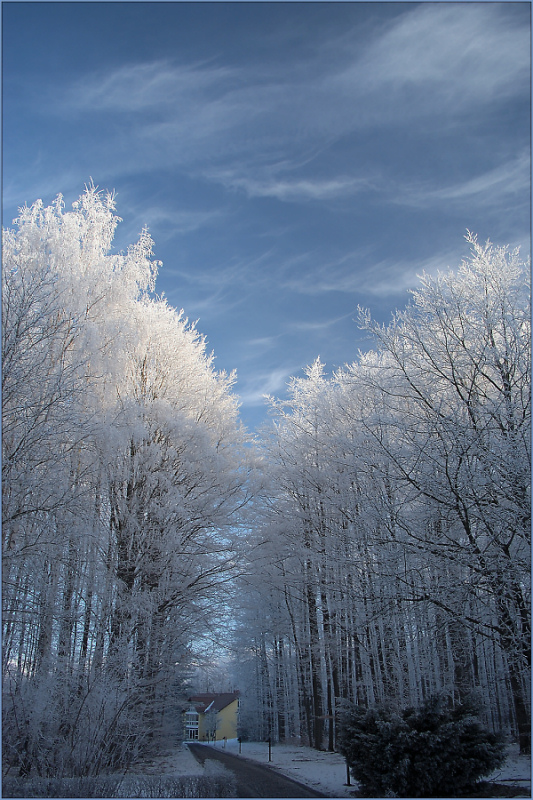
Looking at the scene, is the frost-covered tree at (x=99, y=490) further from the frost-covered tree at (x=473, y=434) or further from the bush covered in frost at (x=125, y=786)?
the frost-covered tree at (x=473, y=434)

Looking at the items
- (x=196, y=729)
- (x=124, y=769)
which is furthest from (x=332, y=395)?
(x=196, y=729)

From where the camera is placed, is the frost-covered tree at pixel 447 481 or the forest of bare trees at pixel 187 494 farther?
the forest of bare trees at pixel 187 494

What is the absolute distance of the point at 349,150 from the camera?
32.2 ft

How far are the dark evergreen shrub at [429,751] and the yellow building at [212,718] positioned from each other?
1423 inches

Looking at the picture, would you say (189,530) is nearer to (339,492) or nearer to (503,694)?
(339,492)

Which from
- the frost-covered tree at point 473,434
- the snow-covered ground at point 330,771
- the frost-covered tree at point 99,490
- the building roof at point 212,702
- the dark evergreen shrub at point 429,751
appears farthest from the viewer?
the building roof at point 212,702

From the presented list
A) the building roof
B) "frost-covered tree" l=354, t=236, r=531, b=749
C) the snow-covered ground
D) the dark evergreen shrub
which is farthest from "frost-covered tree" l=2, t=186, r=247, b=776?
the building roof

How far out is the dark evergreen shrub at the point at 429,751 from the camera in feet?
22.7

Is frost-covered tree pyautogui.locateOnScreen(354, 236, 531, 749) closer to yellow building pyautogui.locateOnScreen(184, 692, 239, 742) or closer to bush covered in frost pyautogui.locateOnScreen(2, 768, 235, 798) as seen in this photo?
bush covered in frost pyautogui.locateOnScreen(2, 768, 235, 798)

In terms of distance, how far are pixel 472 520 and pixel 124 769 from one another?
658 centimetres

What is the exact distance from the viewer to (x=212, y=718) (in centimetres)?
4294

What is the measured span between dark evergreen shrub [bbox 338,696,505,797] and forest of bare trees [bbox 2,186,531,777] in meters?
1.28

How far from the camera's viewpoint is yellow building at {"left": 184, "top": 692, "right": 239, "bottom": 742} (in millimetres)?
40812

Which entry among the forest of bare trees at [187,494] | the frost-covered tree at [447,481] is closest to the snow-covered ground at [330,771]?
the frost-covered tree at [447,481]
